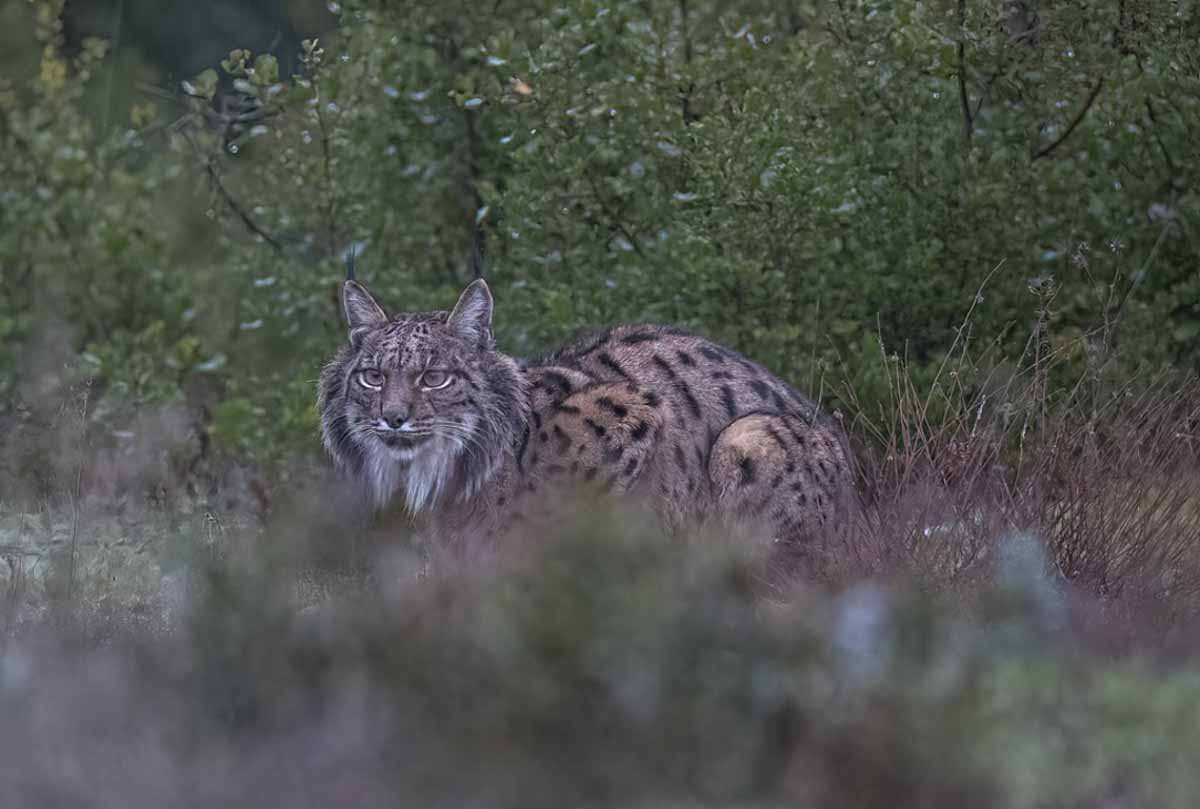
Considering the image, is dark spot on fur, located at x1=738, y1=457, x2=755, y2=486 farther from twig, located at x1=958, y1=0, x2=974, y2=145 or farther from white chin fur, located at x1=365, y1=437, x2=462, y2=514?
twig, located at x1=958, y1=0, x2=974, y2=145

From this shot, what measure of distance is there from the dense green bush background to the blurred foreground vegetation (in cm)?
3

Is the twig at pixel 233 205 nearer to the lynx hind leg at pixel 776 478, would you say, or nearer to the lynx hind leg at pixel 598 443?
the lynx hind leg at pixel 598 443

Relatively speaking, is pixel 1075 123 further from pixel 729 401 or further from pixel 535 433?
pixel 535 433

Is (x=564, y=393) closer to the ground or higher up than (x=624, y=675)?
closer to the ground

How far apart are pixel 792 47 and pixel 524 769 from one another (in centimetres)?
629

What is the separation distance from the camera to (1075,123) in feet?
30.0

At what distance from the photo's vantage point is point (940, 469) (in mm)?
7168

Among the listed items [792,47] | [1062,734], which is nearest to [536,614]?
[1062,734]

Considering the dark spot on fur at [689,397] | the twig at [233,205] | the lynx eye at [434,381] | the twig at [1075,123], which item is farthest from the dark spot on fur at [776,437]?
the twig at [233,205]

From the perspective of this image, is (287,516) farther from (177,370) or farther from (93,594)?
(177,370)

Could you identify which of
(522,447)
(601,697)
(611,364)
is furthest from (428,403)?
(601,697)

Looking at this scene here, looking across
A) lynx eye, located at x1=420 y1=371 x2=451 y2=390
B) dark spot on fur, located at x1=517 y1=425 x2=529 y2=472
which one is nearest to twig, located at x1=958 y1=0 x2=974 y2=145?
dark spot on fur, located at x1=517 y1=425 x2=529 y2=472

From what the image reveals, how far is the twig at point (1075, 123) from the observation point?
901 cm

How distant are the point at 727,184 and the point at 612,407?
1842 millimetres
